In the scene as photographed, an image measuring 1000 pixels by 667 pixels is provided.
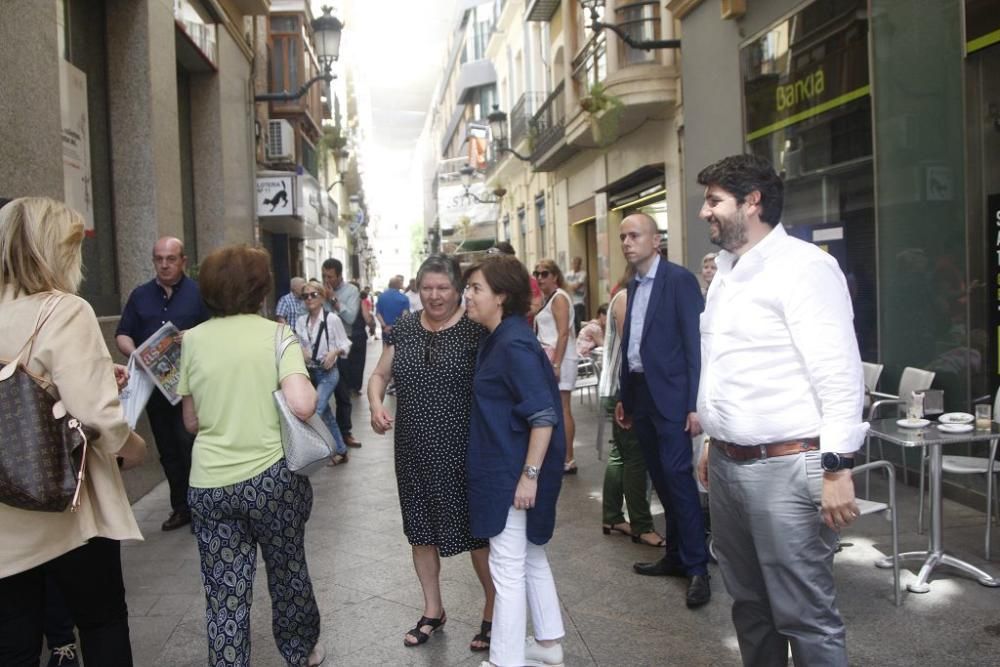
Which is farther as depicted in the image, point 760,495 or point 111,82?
point 111,82

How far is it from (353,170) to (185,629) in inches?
1675

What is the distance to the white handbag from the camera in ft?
11.2

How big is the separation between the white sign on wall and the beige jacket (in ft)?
44.8

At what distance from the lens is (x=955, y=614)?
4.34 meters

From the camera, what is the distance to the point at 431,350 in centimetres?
393

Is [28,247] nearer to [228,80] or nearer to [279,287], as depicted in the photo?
[228,80]

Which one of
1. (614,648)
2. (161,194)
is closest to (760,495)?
(614,648)

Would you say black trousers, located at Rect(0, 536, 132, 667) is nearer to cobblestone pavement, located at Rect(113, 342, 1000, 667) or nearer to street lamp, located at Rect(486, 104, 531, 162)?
cobblestone pavement, located at Rect(113, 342, 1000, 667)

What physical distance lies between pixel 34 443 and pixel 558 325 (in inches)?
199

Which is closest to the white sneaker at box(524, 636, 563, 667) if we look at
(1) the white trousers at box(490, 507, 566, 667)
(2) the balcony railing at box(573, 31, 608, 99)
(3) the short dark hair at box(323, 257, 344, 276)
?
(1) the white trousers at box(490, 507, 566, 667)

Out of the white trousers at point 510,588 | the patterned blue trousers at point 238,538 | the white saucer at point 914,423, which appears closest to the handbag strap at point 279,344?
the patterned blue trousers at point 238,538

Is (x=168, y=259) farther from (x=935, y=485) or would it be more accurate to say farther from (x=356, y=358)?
(x=356, y=358)

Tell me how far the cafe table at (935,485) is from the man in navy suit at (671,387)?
3.35 feet

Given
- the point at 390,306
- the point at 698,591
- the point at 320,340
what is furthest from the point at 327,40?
the point at 698,591
